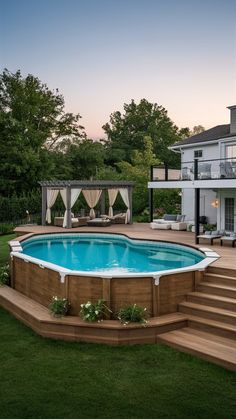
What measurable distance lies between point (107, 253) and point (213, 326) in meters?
7.62

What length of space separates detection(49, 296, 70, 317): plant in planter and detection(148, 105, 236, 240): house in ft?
28.2

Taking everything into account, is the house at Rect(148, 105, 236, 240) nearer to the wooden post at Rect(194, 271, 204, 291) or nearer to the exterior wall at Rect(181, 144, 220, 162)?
the exterior wall at Rect(181, 144, 220, 162)

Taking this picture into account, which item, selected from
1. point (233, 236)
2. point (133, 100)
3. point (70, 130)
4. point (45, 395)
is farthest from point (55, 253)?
point (133, 100)

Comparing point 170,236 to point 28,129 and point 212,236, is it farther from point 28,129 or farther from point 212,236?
point 28,129

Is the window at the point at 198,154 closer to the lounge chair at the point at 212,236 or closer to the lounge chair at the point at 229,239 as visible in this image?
the lounge chair at the point at 212,236

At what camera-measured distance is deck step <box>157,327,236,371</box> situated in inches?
272

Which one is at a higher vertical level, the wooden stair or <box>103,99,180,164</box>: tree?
<box>103,99,180,164</box>: tree

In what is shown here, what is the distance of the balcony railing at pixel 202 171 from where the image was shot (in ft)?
52.4

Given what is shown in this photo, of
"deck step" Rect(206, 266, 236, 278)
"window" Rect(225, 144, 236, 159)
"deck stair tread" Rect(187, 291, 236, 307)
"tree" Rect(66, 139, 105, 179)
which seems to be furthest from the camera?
"tree" Rect(66, 139, 105, 179)

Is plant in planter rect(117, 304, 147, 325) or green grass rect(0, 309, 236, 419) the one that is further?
plant in planter rect(117, 304, 147, 325)

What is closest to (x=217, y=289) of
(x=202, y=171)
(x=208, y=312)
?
(x=208, y=312)

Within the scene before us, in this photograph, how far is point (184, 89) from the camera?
29.3 m

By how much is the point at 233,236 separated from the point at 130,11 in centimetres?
1107

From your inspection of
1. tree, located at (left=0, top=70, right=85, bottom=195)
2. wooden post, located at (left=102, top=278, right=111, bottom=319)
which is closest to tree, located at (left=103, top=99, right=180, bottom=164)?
tree, located at (left=0, top=70, right=85, bottom=195)
